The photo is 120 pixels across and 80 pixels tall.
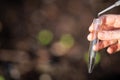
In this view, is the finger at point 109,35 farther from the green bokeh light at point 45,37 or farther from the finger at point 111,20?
the green bokeh light at point 45,37

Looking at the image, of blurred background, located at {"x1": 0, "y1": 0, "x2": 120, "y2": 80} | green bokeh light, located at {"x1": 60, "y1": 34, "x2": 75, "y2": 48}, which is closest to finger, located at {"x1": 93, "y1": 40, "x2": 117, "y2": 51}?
blurred background, located at {"x1": 0, "y1": 0, "x2": 120, "y2": 80}

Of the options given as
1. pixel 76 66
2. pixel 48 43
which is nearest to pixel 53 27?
pixel 48 43

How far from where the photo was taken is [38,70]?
7.57ft

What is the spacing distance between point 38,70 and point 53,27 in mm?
332

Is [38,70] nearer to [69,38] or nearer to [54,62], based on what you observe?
[54,62]

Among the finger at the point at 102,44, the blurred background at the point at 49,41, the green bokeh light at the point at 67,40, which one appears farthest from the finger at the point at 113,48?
the green bokeh light at the point at 67,40

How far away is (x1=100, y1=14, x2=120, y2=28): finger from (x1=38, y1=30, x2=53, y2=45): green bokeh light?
1251 mm

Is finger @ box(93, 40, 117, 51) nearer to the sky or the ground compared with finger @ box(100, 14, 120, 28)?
nearer to the ground

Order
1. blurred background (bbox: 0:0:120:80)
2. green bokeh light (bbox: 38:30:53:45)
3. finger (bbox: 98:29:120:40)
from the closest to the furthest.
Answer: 1. finger (bbox: 98:29:120:40)
2. blurred background (bbox: 0:0:120:80)
3. green bokeh light (bbox: 38:30:53:45)

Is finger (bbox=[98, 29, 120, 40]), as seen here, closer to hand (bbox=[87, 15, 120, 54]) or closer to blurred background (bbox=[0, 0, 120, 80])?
hand (bbox=[87, 15, 120, 54])

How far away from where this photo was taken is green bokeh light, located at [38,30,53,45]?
241cm

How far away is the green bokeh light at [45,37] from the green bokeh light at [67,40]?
81 millimetres

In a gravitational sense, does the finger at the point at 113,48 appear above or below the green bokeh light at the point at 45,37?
below

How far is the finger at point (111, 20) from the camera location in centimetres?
115
